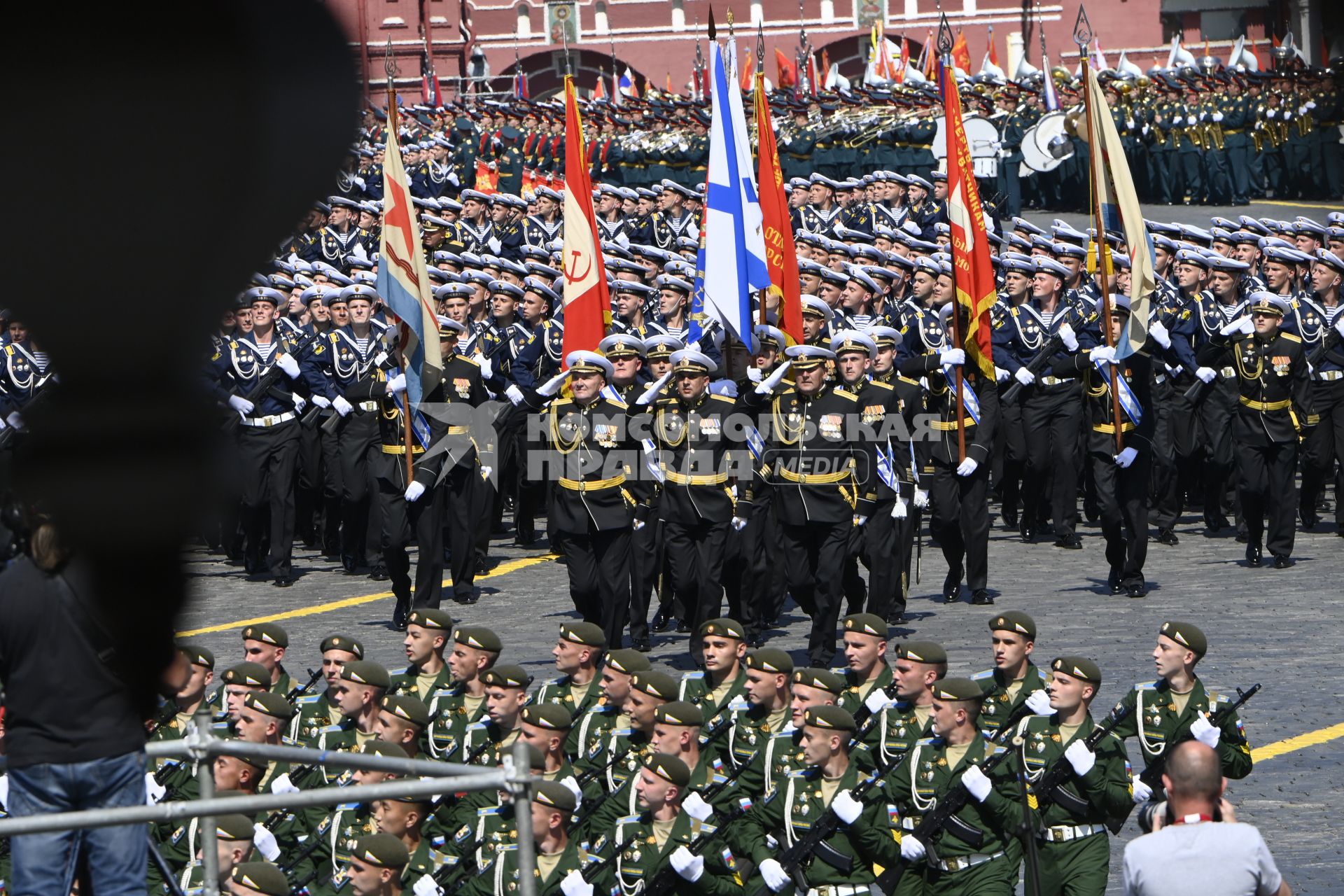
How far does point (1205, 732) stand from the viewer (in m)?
7.19

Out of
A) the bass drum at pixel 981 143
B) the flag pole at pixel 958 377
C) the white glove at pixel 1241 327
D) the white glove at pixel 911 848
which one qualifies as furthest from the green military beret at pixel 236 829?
the bass drum at pixel 981 143

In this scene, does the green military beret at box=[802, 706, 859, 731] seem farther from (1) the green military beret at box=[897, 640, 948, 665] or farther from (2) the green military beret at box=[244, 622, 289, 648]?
(2) the green military beret at box=[244, 622, 289, 648]

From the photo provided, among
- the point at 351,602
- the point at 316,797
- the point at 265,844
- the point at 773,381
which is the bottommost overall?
the point at 351,602

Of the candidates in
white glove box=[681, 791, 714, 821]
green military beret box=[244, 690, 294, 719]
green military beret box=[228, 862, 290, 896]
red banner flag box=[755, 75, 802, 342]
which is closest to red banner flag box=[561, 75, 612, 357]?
red banner flag box=[755, 75, 802, 342]

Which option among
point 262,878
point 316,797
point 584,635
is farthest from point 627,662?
point 316,797

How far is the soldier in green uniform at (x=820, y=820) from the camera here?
694 centimetres

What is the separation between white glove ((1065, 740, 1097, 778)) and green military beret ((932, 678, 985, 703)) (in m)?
0.41

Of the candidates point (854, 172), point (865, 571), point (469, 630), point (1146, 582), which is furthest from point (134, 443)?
point (854, 172)

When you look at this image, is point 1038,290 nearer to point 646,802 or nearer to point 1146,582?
point 1146,582

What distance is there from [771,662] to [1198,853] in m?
4.02

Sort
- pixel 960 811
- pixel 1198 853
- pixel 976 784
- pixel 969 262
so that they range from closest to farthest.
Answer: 1. pixel 1198 853
2. pixel 976 784
3. pixel 960 811
4. pixel 969 262

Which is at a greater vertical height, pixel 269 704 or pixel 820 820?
pixel 269 704

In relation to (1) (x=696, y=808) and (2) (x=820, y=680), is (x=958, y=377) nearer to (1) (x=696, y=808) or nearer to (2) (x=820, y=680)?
(2) (x=820, y=680)

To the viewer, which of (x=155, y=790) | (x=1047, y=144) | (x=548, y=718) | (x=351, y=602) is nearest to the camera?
(x=155, y=790)
